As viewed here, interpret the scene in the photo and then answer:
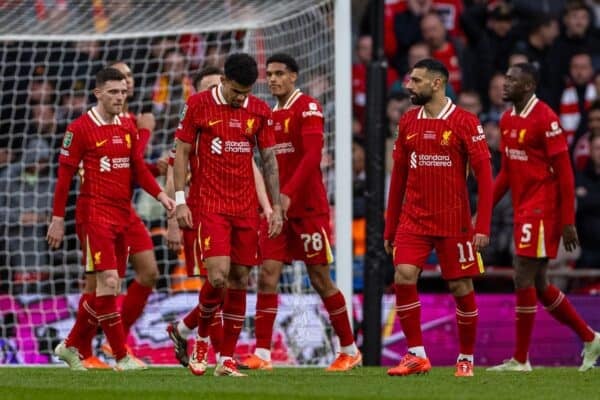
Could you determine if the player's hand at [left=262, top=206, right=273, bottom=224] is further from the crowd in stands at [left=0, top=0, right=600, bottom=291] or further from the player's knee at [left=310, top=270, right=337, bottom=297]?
the crowd in stands at [left=0, top=0, right=600, bottom=291]

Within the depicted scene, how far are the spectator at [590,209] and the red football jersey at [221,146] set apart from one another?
238 inches

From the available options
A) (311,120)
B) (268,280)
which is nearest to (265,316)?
(268,280)

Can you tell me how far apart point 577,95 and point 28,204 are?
662 cm

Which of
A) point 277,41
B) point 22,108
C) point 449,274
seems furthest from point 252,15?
point 449,274

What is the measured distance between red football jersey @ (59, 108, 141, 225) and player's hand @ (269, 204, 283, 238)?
5.25 feet

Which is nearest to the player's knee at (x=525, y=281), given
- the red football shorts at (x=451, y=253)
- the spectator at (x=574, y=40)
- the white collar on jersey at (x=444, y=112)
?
the red football shorts at (x=451, y=253)

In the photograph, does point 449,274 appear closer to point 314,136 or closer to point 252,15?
point 314,136

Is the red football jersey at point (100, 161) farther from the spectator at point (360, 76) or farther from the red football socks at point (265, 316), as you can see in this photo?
the spectator at point (360, 76)

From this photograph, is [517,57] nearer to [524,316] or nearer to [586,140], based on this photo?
[586,140]

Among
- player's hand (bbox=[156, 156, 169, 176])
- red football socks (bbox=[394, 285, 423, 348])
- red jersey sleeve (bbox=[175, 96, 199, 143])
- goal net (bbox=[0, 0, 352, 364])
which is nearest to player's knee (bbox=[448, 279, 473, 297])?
red football socks (bbox=[394, 285, 423, 348])

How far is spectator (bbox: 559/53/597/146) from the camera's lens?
17.5m

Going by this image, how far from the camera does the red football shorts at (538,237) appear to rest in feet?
39.0

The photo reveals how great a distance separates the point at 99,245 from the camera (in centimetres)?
1164

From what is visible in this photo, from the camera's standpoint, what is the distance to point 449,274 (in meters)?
10.7
